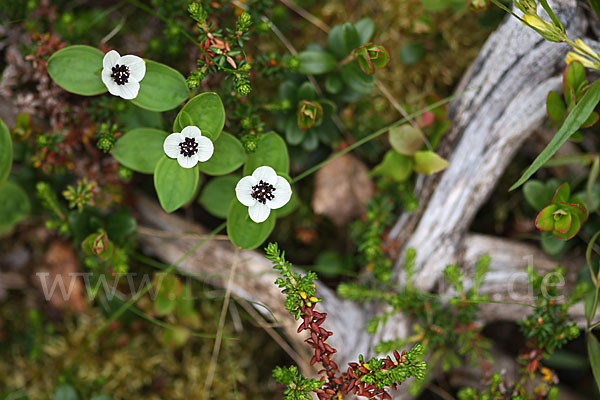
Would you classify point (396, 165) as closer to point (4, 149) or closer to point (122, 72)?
A: point (122, 72)

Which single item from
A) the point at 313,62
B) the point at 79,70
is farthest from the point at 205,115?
the point at 313,62

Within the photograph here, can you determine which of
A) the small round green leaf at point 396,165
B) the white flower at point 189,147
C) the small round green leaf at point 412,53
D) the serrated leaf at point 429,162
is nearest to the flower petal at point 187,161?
the white flower at point 189,147

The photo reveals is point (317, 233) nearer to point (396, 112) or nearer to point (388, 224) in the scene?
point (388, 224)

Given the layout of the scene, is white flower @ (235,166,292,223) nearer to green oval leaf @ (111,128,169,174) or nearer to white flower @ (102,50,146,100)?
green oval leaf @ (111,128,169,174)

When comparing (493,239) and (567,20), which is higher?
(567,20)

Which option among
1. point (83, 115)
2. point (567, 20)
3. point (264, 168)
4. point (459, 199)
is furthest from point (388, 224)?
point (83, 115)

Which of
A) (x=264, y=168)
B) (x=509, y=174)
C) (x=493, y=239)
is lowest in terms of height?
(x=264, y=168)
